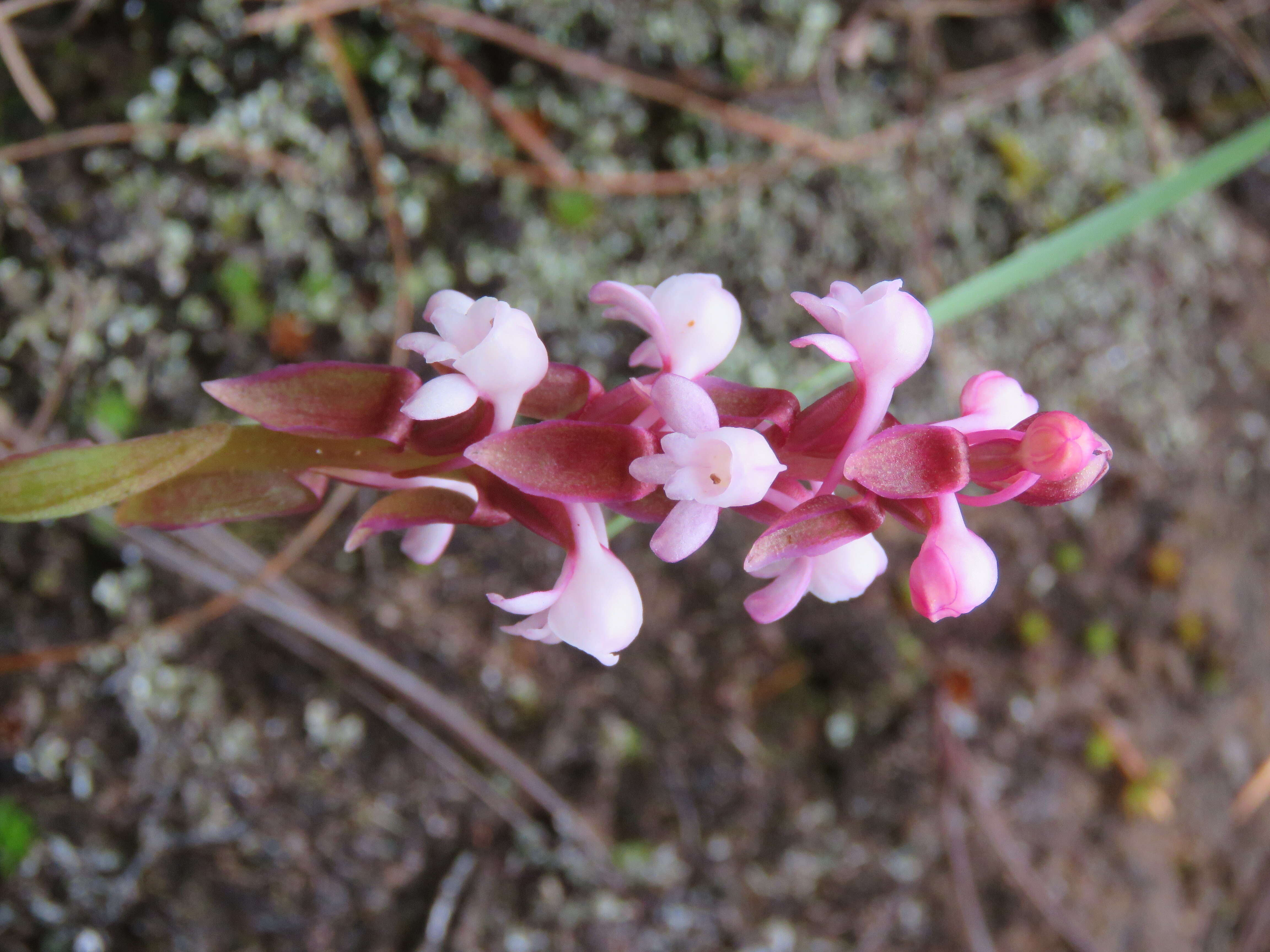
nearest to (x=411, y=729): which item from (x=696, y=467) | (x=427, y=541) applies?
(x=427, y=541)

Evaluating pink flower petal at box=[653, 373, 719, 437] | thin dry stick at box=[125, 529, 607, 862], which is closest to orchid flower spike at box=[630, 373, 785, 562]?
pink flower petal at box=[653, 373, 719, 437]

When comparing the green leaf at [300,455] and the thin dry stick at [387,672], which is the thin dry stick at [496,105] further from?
the green leaf at [300,455]

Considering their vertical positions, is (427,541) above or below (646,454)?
below

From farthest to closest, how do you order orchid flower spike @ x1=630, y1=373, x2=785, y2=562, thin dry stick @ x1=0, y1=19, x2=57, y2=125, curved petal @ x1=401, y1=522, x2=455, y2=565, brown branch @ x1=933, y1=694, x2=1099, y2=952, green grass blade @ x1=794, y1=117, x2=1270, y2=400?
brown branch @ x1=933, y1=694, x2=1099, y2=952 → thin dry stick @ x1=0, y1=19, x2=57, y2=125 → green grass blade @ x1=794, y1=117, x2=1270, y2=400 → curved petal @ x1=401, y1=522, x2=455, y2=565 → orchid flower spike @ x1=630, y1=373, x2=785, y2=562

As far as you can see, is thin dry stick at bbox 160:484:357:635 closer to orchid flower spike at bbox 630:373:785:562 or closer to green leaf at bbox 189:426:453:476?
green leaf at bbox 189:426:453:476

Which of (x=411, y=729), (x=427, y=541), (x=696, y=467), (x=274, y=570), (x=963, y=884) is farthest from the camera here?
(x=963, y=884)

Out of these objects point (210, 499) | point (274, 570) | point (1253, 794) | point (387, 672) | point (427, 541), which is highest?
point (210, 499)

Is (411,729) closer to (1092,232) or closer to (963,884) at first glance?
(963,884)

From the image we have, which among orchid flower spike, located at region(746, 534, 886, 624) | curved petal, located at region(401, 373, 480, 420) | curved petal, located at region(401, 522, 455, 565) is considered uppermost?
curved petal, located at region(401, 373, 480, 420)
